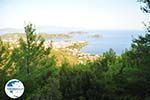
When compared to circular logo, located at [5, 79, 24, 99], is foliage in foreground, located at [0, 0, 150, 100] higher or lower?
lower

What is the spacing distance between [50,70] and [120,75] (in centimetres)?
1168

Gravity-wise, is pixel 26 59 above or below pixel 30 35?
below

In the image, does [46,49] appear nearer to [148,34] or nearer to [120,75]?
[120,75]

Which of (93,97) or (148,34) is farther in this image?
(93,97)

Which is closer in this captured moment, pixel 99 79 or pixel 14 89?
pixel 14 89

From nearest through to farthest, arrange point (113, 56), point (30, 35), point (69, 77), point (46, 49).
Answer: point (69, 77) → point (113, 56) → point (30, 35) → point (46, 49)

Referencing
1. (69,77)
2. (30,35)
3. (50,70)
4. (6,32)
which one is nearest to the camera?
(69,77)

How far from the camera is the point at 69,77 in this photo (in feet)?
74.0

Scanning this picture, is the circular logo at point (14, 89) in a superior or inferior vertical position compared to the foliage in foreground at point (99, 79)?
superior

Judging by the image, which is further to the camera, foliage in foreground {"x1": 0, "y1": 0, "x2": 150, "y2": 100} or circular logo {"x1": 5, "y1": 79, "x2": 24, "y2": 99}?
foliage in foreground {"x1": 0, "y1": 0, "x2": 150, "y2": 100}

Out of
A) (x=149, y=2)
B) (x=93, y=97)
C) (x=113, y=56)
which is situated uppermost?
(x=149, y=2)

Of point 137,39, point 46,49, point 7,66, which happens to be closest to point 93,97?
point 137,39

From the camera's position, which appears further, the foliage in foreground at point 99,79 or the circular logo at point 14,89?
the foliage in foreground at point 99,79

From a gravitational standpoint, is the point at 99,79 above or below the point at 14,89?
below
